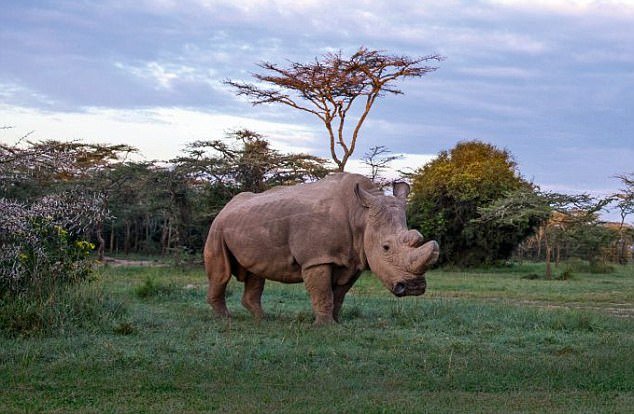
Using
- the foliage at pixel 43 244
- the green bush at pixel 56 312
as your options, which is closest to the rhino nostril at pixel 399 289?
the green bush at pixel 56 312

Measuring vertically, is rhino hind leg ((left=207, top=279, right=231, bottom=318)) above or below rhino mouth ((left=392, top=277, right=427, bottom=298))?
below

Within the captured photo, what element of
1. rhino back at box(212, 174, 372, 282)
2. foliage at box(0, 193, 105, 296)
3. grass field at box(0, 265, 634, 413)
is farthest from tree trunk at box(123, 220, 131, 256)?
foliage at box(0, 193, 105, 296)

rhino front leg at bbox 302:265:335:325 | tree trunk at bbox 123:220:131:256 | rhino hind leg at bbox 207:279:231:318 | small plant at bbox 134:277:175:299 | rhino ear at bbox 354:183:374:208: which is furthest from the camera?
tree trunk at bbox 123:220:131:256

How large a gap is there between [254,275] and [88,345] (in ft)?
13.5

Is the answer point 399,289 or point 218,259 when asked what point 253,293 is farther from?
point 399,289

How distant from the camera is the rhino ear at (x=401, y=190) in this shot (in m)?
12.3

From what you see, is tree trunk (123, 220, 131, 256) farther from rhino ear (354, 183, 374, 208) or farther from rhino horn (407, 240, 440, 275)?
rhino horn (407, 240, 440, 275)

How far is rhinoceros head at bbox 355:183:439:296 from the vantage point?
35.8 ft

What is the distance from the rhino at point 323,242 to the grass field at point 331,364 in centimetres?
63

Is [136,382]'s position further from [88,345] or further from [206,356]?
[88,345]

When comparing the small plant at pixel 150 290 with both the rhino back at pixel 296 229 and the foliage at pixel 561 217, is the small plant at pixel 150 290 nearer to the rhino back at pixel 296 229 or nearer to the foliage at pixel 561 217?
the rhino back at pixel 296 229

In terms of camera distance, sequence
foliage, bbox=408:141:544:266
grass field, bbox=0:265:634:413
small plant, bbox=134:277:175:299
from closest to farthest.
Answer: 1. grass field, bbox=0:265:634:413
2. small plant, bbox=134:277:175:299
3. foliage, bbox=408:141:544:266

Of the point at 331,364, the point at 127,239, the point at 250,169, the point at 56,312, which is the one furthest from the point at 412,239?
the point at 127,239

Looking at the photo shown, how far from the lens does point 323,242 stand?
12.1 metres
